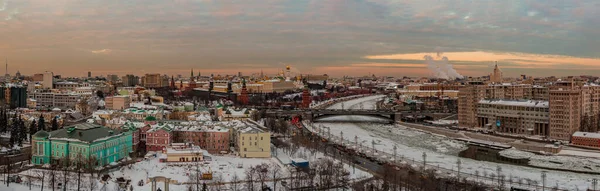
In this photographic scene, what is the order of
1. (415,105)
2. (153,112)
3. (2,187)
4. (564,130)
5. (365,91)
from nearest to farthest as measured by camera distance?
1. (2,187)
2. (564,130)
3. (153,112)
4. (415,105)
5. (365,91)

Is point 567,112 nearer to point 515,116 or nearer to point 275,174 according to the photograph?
point 515,116

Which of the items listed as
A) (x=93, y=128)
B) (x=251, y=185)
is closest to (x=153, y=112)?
(x=93, y=128)

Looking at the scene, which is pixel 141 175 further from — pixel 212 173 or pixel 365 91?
pixel 365 91

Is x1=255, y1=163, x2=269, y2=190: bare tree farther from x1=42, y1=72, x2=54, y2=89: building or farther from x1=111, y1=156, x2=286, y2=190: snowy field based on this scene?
x1=42, y1=72, x2=54, y2=89: building

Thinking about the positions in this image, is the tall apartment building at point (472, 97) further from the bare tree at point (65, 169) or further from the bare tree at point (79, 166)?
the bare tree at point (65, 169)

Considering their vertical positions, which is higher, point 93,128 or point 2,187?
point 93,128

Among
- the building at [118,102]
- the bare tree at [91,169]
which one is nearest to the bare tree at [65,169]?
the bare tree at [91,169]
